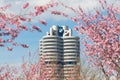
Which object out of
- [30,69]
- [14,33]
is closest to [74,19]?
[14,33]

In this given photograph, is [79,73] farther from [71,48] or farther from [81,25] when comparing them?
[71,48]

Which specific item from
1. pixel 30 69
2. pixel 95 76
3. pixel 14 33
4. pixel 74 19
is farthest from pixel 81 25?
pixel 30 69

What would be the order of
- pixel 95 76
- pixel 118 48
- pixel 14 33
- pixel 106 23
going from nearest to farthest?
1. pixel 14 33
2. pixel 118 48
3. pixel 106 23
4. pixel 95 76

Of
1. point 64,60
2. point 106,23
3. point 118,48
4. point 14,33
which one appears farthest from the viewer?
point 64,60

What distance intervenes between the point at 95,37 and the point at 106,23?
2.52 feet

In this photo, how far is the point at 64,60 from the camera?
106m

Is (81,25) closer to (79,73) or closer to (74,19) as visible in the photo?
(74,19)

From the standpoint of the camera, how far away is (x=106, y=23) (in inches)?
562

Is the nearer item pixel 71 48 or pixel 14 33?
pixel 14 33

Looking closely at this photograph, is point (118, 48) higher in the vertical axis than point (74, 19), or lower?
lower

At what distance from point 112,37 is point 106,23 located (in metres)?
0.78

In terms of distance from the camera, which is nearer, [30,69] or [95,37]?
[95,37]

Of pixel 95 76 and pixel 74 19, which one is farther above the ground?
pixel 74 19

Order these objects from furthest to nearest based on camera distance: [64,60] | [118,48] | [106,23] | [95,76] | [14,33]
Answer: [64,60], [95,76], [106,23], [118,48], [14,33]
